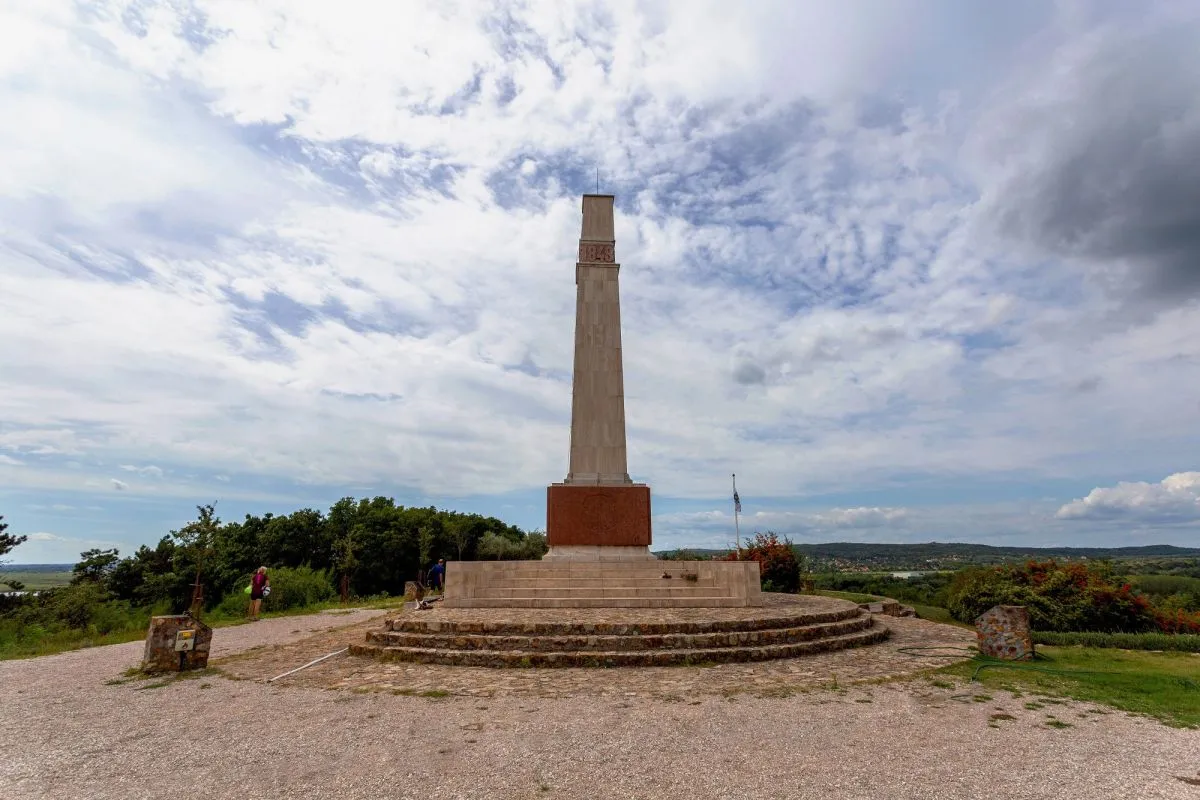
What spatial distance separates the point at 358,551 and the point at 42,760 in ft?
107

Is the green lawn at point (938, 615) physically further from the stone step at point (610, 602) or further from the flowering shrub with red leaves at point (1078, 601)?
the stone step at point (610, 602)

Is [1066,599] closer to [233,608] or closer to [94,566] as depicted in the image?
[233,608]

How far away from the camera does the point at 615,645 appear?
936 centimetres

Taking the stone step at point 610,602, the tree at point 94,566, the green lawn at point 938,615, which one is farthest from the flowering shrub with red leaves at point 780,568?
the tree at point 94,566

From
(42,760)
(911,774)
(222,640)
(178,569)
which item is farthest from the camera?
(178,569)

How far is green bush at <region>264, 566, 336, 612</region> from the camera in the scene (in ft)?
65.1

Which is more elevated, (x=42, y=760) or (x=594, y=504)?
(x=594, y=504)

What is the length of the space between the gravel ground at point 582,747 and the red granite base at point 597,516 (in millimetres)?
7501

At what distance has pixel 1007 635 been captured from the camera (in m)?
9.18

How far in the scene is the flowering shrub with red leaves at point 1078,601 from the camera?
1254cm

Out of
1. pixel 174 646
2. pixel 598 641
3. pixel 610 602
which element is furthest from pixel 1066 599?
pixel 174 646

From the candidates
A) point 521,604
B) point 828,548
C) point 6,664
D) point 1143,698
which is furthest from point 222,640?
point 828,548

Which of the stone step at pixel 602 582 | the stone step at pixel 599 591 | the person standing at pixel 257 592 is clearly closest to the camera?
the stone step at pixel 599 591

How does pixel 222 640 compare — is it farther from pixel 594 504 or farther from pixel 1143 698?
pixel 1143 698
